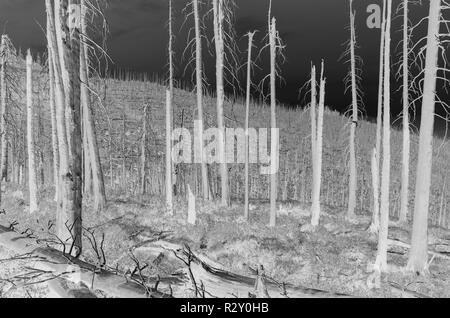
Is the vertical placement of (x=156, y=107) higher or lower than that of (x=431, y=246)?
higher

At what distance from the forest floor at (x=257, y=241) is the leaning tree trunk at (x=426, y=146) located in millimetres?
745

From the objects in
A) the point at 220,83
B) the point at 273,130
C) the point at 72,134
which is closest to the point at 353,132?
the point at 273,130

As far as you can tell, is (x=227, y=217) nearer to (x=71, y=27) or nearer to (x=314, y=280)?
(x=314, y=280)

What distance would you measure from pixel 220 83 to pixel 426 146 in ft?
43.5

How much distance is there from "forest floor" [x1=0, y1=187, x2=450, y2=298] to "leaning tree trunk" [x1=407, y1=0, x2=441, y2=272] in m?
0.75

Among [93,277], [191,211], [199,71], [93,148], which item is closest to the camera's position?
[93,277]

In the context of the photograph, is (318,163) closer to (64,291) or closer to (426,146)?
(426,146)

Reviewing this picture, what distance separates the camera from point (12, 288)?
609 cm

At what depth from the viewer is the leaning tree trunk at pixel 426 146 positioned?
13.1 m

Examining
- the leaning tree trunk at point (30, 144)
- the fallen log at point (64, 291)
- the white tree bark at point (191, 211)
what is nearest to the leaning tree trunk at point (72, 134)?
the fallen log at point (64, 291)

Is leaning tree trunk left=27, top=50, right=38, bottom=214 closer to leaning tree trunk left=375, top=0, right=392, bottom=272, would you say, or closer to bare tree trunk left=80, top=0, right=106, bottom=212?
bare tree trunk left=80, top=0, right=106, bottom=212

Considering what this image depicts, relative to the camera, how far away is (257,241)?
18172 mm
